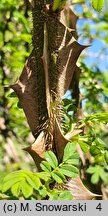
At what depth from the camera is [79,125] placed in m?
1.21

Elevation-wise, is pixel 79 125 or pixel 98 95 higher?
pixel 79 125

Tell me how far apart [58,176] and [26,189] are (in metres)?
0.11

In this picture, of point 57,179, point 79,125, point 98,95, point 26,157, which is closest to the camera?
point 57,179

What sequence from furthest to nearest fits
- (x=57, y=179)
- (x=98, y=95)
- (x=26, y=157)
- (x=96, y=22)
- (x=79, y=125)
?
1. (x=26, y=157)
2. (x=96, y=22)
3. (x=98, y=95)
4. (x=79, y=125)
5. (x=57, y=179)

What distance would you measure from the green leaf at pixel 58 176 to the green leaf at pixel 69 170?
14 millimetres

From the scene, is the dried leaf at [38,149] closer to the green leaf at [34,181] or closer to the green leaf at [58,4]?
the green leaf at [34,181]

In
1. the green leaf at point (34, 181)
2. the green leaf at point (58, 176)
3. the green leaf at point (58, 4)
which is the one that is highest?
the green leaf at point (58, 4)

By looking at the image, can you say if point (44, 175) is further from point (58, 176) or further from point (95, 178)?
point (95, 178)

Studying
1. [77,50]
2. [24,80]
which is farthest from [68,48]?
[24,80]

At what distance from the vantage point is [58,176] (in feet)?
3.26

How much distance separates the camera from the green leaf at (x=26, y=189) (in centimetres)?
90

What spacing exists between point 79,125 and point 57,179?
0.86 feet

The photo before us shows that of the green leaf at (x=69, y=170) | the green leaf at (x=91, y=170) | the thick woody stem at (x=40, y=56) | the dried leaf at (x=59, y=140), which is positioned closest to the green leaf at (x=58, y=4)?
the thick woody stem at (x=40, y=56)

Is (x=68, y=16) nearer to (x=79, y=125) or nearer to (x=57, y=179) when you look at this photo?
(x=79, y=125)
